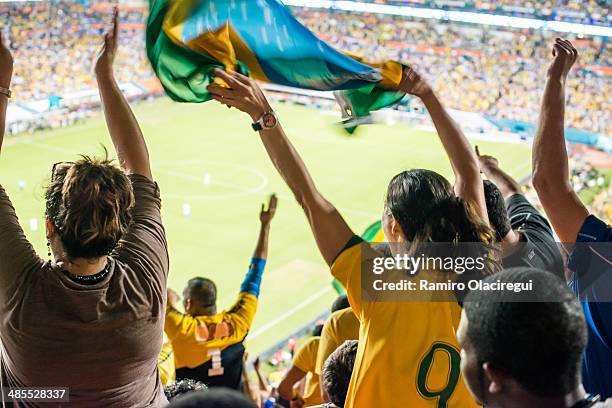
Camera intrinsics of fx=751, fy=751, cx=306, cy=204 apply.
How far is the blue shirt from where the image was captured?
2.24 metres

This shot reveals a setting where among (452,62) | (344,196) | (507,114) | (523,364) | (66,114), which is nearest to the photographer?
(523,364)

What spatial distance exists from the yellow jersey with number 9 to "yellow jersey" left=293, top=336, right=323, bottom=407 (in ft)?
4.13

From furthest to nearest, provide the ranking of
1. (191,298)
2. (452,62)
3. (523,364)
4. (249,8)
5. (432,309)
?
1. (452,62)
2. (191,298)
3. (249,8)
4. (432,309)
5. (523,364)

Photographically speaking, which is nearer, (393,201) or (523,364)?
(523,364)

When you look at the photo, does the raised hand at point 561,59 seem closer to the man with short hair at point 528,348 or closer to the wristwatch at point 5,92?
the man with short hair at point 528,348

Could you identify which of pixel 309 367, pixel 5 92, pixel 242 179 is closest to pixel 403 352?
pixel 5 92

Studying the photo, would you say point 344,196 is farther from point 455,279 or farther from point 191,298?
point 455,279

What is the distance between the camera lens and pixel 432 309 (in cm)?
213

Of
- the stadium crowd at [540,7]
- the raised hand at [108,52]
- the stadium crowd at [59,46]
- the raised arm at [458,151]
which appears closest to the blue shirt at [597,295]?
the raised arm at [458,151]

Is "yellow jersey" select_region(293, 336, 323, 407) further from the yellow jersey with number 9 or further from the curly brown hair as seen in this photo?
the curly brown hair

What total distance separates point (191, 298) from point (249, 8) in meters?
1.64

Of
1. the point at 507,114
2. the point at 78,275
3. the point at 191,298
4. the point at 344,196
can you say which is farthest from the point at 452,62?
the point at 78,275

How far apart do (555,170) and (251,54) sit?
5.30ft

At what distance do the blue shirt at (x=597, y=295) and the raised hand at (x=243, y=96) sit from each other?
104 centimetres
